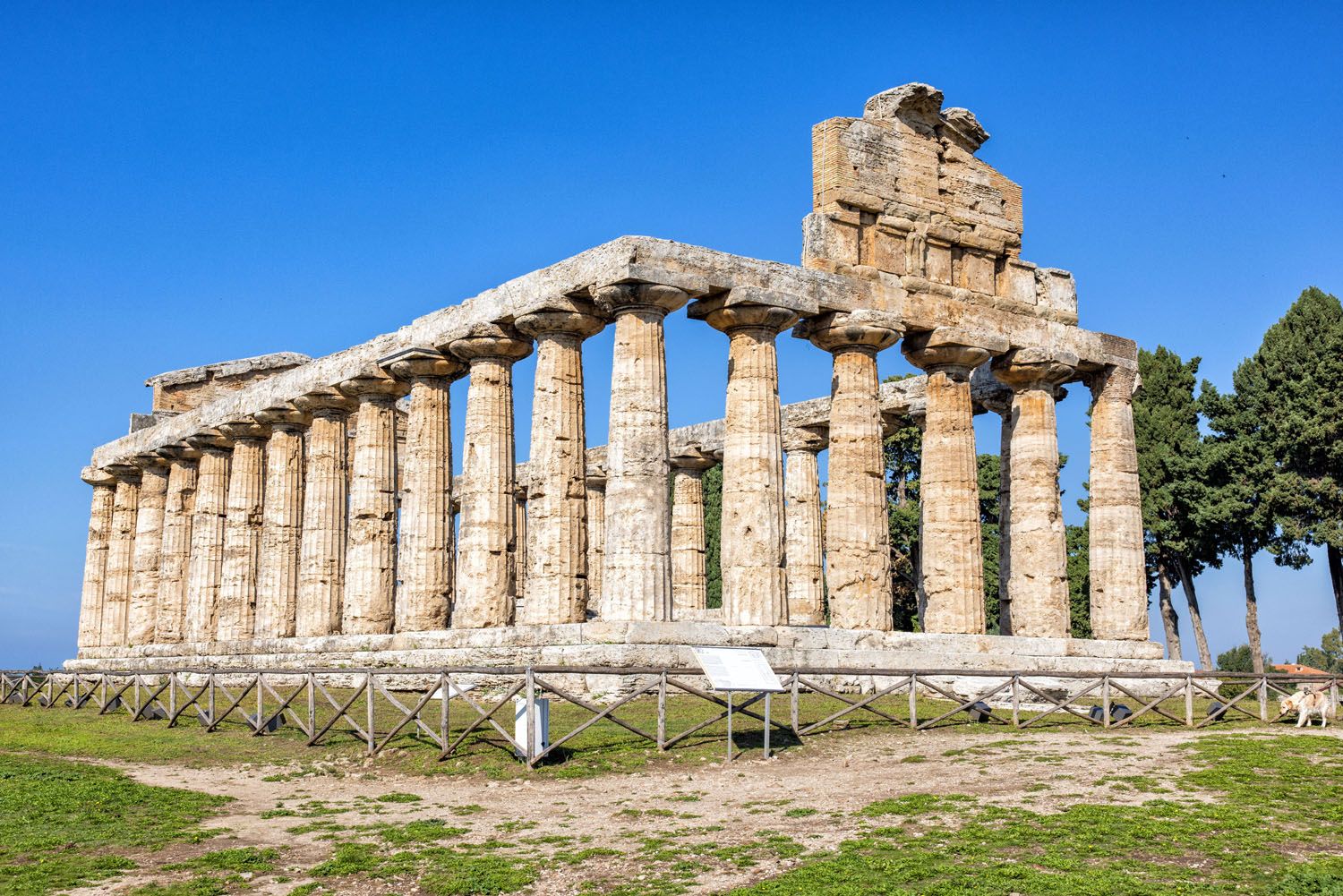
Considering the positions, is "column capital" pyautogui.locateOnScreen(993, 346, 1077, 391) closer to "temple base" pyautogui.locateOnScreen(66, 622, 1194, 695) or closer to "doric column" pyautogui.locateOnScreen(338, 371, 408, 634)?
"temple base" pyautogui.locateOnScreen(66, 622, 1194, 695)

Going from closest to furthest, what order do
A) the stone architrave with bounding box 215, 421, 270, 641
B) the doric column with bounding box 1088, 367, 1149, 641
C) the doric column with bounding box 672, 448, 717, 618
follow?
the doric column with bounding box 1088, 367, 1149, 641, the stone architrave with bounding box 215, 421, 270, 641, the doric column with bounding box 672, 448, 717, 618

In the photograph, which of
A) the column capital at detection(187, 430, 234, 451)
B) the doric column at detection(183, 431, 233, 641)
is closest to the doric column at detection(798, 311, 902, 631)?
the column capital at detection(187, 430, 234, 451)

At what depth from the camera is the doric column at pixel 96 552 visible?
51.2 m

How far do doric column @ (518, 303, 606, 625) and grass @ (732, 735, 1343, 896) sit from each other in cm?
1396

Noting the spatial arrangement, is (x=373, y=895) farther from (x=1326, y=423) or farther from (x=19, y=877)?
(x=1326, y=423)

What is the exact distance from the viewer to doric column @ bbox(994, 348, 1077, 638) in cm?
3403

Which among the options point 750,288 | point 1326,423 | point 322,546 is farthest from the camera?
point 1326,423

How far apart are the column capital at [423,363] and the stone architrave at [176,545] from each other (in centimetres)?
1416

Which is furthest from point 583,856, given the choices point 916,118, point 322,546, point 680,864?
point 322,546

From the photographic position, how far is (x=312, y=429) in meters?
39.7

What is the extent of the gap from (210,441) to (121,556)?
9.06m

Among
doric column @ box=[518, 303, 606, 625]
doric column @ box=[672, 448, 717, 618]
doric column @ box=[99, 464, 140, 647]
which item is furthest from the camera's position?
doric column @ box=[99, 464, 140, 647]

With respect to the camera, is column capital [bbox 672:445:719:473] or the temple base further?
column capital [bbox 672:445:719:473]

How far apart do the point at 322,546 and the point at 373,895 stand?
2693 centimetres
